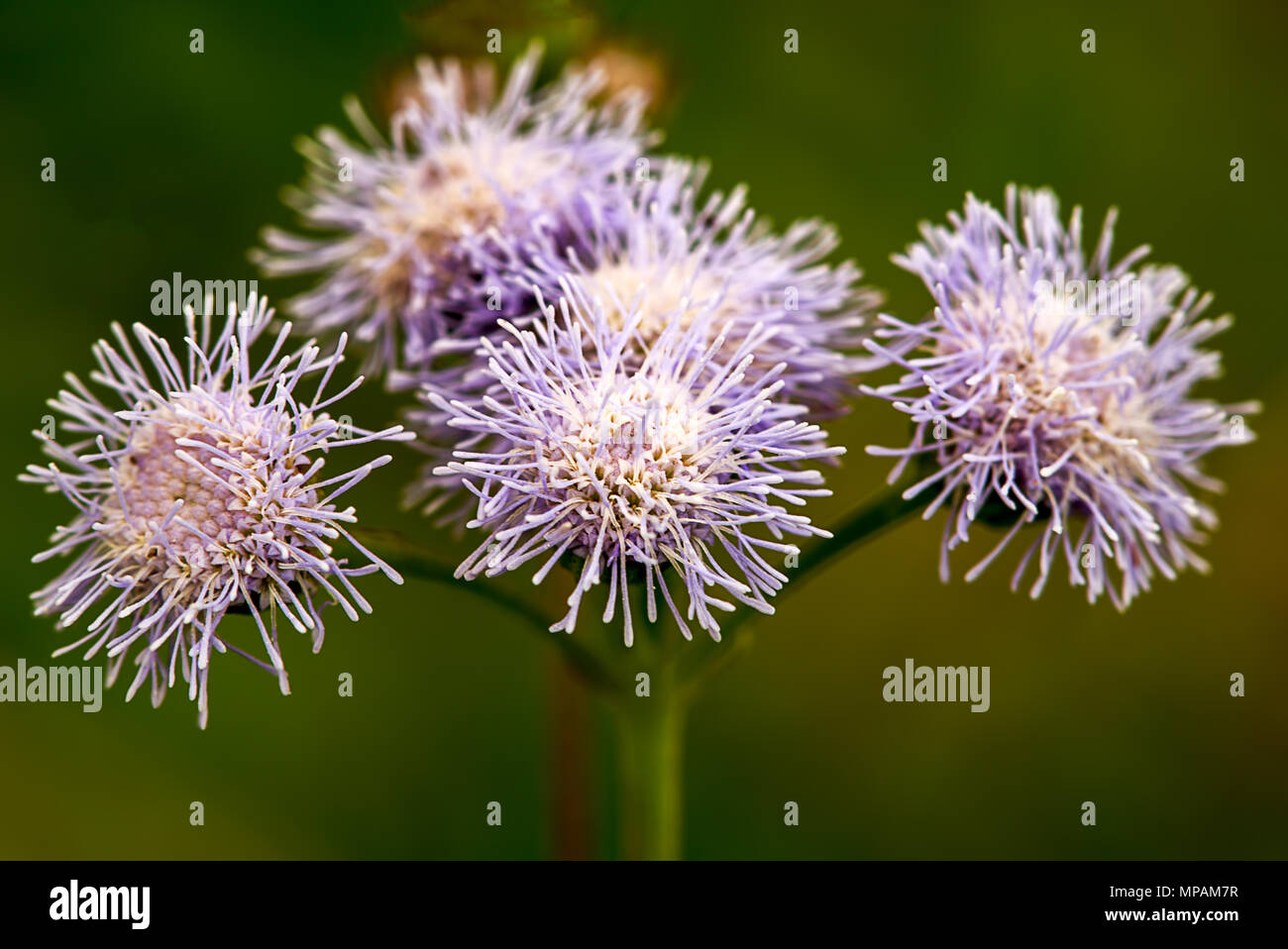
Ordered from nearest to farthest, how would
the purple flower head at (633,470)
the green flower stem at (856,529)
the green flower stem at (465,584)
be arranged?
the purple flower head at (633,470) < the green flower stem at (465,584) < the green flower stem at (856,529)

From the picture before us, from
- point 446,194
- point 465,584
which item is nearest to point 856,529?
point 465,584

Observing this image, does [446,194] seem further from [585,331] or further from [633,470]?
[633,470]

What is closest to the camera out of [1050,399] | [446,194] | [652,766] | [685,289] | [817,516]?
[1050,399]

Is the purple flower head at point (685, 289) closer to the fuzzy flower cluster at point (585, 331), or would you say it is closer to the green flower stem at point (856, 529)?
the fuzzy flower cluster at point (585, 331)

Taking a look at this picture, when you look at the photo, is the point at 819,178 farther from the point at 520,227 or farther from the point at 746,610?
the point at 746,610

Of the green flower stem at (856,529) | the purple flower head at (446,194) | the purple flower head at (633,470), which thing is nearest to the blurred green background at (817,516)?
the purple flower head at (446,194)

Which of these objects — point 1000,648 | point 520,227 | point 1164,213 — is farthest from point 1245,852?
point 520,227
